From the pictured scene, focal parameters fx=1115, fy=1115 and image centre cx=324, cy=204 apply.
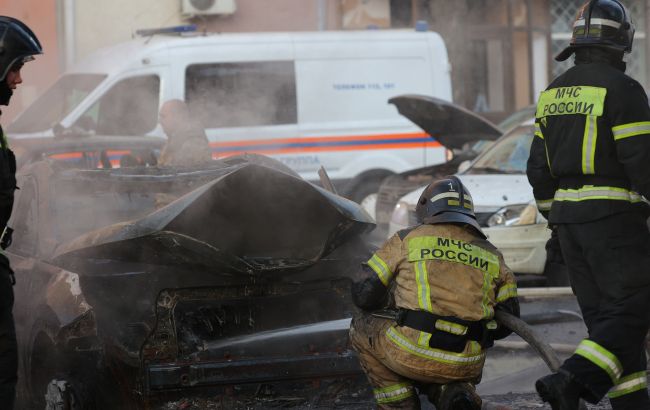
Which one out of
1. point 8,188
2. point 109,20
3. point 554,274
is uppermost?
point 109,20

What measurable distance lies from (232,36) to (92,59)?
68.2 inches

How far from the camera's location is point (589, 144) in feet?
15.7

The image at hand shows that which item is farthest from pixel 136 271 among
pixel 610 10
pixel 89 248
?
pixel 610 10

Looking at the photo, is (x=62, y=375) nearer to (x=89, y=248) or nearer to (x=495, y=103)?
(x=89, y=248)

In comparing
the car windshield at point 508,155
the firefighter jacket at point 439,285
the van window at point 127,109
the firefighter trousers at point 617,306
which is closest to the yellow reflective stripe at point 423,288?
the firefighter jacket at point 439,285

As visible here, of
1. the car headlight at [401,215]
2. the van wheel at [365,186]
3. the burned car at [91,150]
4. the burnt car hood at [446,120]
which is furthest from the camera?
the van wheel at [365,186]

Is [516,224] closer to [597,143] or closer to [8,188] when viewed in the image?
[597,143]

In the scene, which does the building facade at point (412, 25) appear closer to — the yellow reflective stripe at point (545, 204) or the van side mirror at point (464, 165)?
the van side mirror at point (464, 165)

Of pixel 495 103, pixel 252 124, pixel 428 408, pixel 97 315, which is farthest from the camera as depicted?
pixel 495 103

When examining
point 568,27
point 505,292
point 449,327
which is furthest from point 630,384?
point 568,27

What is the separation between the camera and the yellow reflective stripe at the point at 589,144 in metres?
4.77

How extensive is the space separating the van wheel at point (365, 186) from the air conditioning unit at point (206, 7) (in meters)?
4.88

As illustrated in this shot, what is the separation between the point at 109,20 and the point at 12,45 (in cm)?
1260

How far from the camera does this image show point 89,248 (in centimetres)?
511
